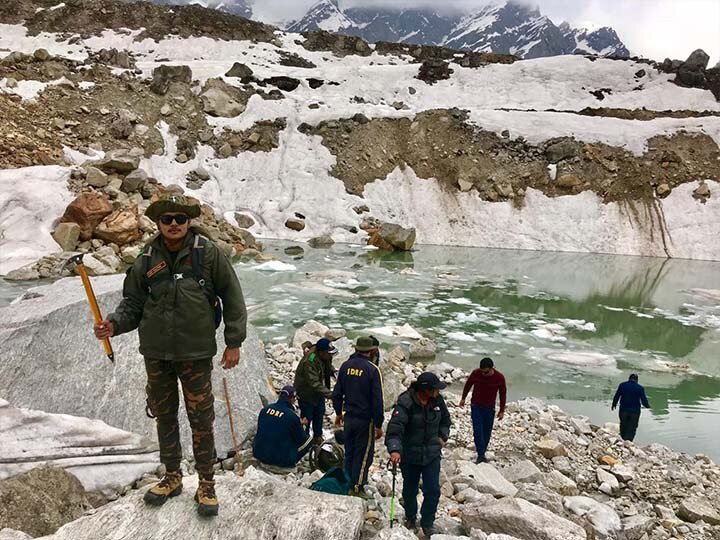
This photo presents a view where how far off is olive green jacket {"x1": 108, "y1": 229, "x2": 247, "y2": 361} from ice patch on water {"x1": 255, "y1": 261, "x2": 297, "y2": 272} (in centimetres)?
1849

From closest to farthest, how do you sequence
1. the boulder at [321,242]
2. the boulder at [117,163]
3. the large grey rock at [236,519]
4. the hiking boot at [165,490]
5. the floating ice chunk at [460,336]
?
the large grey rock at [236,519]
the hiking boot at [165,490]
the floating ice chunk at [460,336]
the boulder at [117,163]
the boulder at [321,242]

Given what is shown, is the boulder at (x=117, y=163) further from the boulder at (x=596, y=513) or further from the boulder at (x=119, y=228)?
the boulder at (x=596, y=513)

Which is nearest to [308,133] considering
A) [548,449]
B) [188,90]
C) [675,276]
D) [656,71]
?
[188,90]

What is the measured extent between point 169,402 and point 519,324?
1385cm

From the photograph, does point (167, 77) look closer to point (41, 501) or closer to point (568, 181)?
point (568, 181)

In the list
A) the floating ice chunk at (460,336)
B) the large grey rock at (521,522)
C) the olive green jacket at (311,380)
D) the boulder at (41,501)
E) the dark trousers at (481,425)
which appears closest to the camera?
the boulder at (41,501)

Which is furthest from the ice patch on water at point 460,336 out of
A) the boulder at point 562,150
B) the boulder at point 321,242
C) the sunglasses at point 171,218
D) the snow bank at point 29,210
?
the boulder at point 562,150

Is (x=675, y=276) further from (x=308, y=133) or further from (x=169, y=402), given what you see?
(x=169, y=402)

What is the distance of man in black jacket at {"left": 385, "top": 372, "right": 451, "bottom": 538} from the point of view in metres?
4.98

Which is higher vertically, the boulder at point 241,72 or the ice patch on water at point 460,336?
the boulder at point 241,72

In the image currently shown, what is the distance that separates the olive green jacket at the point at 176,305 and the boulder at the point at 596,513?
433 cm

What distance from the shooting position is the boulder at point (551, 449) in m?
7.37

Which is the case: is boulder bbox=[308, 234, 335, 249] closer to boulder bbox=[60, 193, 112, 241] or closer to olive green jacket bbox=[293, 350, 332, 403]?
boulder bbox=[60, 193, 112, 241]

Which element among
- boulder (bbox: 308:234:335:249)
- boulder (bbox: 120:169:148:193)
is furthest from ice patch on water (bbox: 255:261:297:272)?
boulder (bbox: 120:169:148:193)
